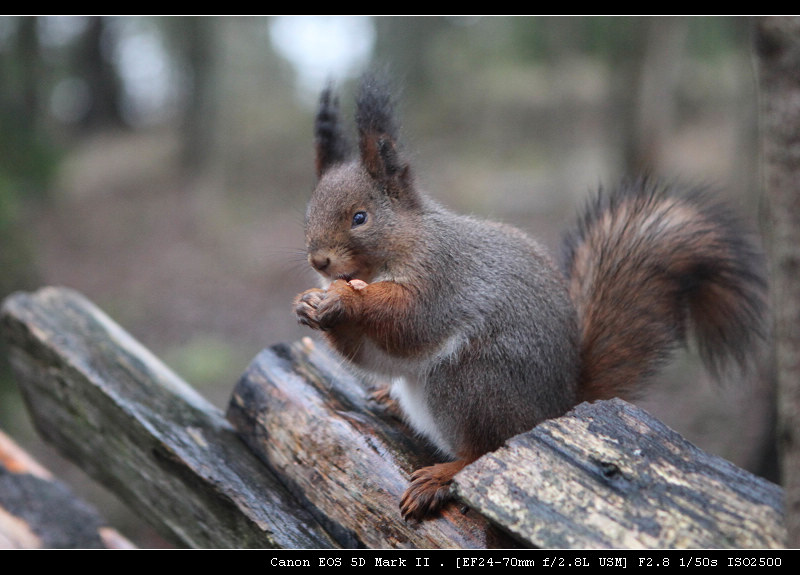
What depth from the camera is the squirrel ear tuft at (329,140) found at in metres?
2.17

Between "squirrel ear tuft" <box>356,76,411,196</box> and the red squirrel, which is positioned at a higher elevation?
"squirrel ear tuft" <box>356,76,411,196</box>

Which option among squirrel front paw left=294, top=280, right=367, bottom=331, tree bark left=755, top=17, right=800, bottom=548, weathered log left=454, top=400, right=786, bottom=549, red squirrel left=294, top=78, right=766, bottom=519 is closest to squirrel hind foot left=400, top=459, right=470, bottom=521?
red squirrel left=294, top=78, right=766, bottom=519

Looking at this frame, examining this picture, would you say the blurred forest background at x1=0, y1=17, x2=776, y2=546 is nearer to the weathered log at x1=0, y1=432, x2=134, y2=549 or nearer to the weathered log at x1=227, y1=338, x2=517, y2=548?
the weathered log at x1=227, y1=338, x2=517, y2=548

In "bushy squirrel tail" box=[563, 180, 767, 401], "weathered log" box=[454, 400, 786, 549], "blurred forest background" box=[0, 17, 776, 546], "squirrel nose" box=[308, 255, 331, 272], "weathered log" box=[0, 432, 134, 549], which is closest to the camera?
"weathered log" box=[454, 400, 786, 549]

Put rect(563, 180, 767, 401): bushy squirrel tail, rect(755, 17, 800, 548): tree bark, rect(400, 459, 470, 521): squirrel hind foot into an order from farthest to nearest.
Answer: rect(563, 180, 767, 401): bushy squirrel tail → rect(400, 459, 470, 521): squirrel hind foot → rect(755, 17, 800, 548): tree bark

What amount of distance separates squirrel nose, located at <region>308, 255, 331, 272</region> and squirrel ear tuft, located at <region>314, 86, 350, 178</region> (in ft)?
1.21

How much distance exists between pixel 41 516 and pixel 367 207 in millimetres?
1731

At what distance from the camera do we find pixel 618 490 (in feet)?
4.87

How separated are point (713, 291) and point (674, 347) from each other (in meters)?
0.24

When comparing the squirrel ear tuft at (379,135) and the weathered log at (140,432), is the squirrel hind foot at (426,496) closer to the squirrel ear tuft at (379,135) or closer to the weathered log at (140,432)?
the weathered log at (140,432)

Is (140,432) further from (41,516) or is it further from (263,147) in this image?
(263,147)

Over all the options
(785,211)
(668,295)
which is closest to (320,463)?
(668,295)

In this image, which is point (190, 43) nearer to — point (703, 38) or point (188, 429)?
point (703, 38)

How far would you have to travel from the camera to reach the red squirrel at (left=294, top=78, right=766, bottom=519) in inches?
74.3
